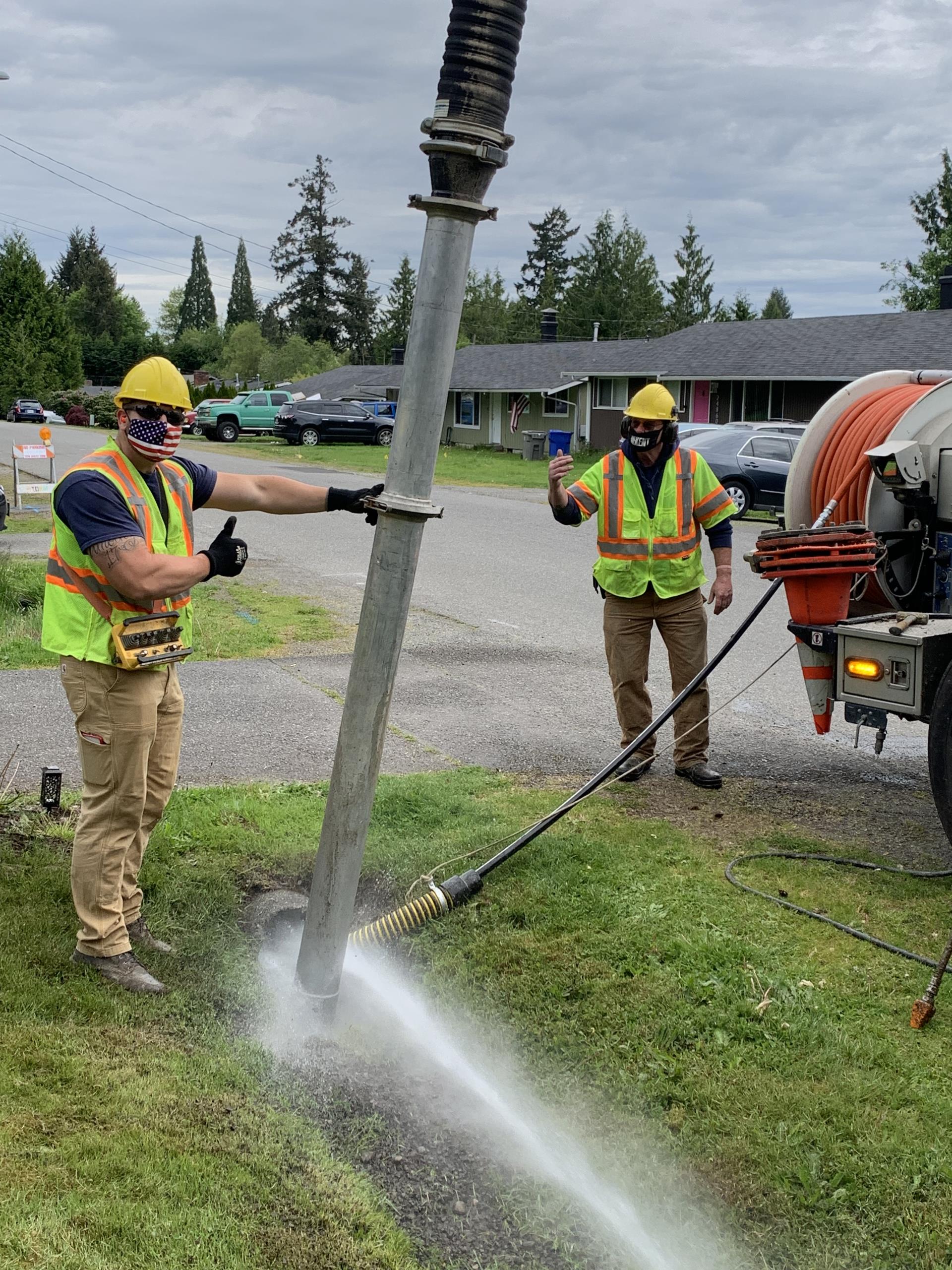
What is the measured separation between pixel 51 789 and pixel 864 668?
3418 millimetres

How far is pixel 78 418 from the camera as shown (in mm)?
56406

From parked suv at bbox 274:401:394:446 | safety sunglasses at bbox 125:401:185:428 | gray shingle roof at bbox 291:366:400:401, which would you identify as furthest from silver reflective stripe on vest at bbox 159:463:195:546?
gray shingle roof at bbox 291:366:400:401

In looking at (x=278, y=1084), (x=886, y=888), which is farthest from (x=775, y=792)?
(x=278, y=1084)

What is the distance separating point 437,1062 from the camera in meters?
3.82

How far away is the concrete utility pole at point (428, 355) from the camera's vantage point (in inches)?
130

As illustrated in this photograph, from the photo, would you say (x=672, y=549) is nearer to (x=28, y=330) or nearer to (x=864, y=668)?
(x=864, y=668)

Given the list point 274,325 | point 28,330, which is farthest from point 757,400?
point 274,325

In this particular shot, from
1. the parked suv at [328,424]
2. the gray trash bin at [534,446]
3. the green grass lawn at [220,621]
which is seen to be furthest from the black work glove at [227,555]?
the parked suv at [328,424]

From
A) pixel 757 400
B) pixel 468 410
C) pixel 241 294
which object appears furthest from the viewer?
pixel 241 294

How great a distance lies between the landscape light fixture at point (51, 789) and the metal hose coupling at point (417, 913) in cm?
164

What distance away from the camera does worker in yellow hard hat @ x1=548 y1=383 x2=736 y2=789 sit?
6199 millimetres

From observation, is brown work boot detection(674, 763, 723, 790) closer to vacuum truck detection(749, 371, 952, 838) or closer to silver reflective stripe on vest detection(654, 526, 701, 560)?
vacuum truck detection(749, 371, 952, 838)

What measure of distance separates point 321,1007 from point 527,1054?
0.66m

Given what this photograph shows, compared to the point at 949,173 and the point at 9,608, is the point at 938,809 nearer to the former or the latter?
the point at 9,608
